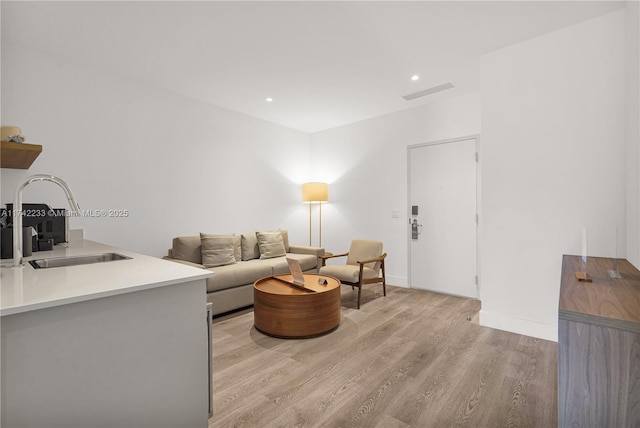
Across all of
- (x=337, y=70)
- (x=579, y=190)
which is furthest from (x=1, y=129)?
(x=579, y=190)

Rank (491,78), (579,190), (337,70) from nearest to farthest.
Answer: (579,190) < (491,78) < (337,70)

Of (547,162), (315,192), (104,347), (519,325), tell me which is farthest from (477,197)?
(104,347)

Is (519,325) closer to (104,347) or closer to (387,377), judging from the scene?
(387,377)

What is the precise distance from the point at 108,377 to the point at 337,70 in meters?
3.36

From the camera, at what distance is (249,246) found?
4.56m

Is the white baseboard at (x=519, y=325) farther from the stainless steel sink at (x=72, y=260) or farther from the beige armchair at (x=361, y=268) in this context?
the stainless steel sink at (x=72, y=260)

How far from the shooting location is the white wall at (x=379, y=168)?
4.35 meters

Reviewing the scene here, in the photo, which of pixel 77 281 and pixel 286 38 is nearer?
pixel 77 281

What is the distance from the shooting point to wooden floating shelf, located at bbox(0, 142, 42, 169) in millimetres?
2037

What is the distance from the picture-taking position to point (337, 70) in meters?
3.43

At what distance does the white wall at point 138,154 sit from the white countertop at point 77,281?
2113 millimetres

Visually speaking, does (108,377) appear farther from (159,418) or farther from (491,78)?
(491,78)

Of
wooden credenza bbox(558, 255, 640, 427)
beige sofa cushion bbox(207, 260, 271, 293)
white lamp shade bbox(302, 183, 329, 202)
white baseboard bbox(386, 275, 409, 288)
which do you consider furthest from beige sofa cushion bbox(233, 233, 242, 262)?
wooden credenza bbox(558, 255, 640, 427)

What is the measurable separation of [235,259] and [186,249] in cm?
68
